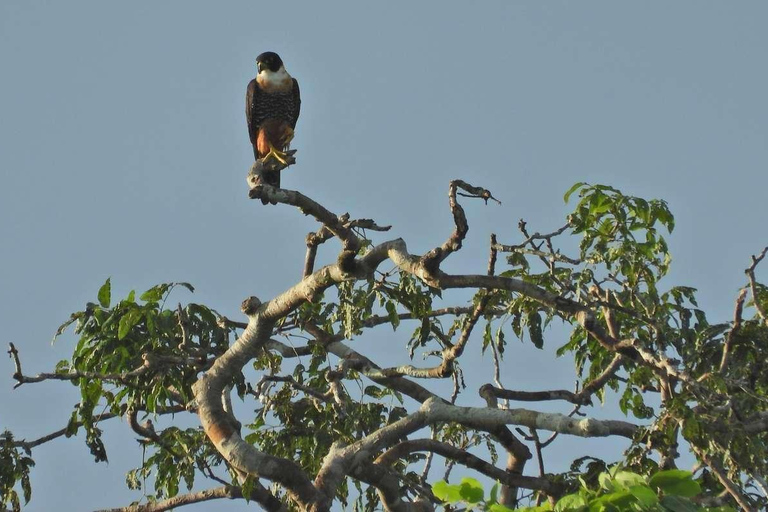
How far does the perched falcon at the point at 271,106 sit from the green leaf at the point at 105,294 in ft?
10.5

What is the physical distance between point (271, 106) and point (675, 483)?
6.54 meters

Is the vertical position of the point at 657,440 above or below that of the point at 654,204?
below

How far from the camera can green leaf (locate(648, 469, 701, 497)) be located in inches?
194

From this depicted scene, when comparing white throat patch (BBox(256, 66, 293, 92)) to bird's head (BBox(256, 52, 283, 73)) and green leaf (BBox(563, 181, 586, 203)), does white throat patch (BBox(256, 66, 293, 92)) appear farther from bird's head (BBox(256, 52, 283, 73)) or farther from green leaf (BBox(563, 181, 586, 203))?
green leaf (BBox(563, 181, 586, 203))

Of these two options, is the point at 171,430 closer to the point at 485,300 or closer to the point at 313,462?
the point at 313,462

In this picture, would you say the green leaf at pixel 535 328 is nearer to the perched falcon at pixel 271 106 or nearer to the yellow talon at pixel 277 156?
the yellow talon at pixel 277 156

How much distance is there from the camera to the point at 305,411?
25.9 ft

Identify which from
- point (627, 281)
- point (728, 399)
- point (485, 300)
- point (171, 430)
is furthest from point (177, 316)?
point (728, 399)

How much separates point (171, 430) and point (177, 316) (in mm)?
749

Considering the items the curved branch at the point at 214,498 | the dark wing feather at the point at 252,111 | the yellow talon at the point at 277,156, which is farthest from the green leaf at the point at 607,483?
the dark wing feather at the point at 252,111

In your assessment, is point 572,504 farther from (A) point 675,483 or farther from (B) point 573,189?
(B) point 573,189

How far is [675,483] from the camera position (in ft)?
16.2

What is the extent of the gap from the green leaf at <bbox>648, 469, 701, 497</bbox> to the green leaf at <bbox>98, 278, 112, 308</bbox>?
144 inches

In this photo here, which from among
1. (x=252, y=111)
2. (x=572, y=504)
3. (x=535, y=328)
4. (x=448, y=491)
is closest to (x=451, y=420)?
(x=535, y=328)
